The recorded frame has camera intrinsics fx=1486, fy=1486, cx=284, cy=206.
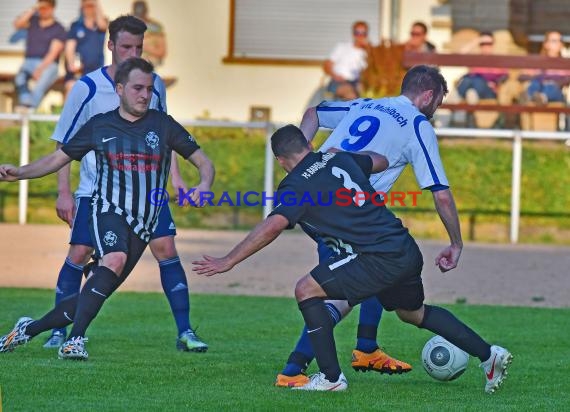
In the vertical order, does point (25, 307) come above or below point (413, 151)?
below

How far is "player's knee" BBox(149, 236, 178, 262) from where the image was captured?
28.7 ft

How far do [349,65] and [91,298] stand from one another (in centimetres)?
1307

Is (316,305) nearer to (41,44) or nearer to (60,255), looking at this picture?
(60,255)

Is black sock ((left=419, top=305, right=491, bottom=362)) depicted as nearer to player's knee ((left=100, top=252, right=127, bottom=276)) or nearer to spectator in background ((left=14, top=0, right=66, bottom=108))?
player's knee ((left=100, top=252, right=127, bottom=276))

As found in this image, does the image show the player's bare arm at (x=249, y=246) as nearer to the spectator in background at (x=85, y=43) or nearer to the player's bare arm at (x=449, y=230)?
the player's bare arm at (x=449, y=230)

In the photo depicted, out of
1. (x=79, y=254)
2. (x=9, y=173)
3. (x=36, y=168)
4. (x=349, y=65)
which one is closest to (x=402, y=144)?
(x=36, y=168)

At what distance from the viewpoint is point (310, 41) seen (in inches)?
935

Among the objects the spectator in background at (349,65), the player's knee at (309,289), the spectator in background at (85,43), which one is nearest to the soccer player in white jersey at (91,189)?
the player's knee at (309,289)

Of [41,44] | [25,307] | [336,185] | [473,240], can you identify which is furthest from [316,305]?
[41,44]

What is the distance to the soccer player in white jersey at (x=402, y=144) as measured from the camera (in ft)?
24.9

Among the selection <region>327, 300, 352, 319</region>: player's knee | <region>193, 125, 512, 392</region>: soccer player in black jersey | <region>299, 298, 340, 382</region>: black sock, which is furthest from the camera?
<region>327, 300, 352, 319</region>: player's knee

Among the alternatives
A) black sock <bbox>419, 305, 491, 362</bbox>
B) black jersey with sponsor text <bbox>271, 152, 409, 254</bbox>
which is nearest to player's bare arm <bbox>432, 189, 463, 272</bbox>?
black sock <bbox>419, 305, 491, 362</bbox>

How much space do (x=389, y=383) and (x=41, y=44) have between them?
1440 centimetres

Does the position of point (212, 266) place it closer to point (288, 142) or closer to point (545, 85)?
point (288, 142)
